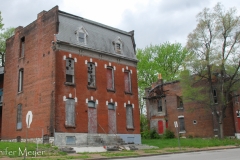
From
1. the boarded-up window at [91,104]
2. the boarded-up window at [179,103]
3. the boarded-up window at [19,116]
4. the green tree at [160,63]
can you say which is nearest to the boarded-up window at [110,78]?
the boarded-up window at [91,104]

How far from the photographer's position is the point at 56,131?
79.6 feet

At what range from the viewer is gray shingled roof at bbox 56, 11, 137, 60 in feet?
89.6

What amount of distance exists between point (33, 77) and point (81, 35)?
6.07m

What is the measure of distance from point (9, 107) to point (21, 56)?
17.7ft

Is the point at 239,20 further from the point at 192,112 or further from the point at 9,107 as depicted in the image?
the point at 9,107

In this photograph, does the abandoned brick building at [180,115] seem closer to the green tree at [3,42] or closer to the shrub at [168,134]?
the shrub at [168,134]

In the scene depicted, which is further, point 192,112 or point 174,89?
point 174,89

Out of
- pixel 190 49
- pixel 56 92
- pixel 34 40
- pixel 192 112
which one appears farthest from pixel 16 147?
pixel 192 112

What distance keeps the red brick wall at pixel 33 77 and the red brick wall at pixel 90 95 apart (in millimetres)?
783

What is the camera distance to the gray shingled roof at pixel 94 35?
27312 millimetres

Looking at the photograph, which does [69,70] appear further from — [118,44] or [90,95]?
[118,44]

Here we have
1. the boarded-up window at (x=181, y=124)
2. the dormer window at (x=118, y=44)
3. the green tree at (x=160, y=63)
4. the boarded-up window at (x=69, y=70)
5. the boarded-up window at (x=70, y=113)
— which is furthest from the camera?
the green tree at (x=160, y=63)

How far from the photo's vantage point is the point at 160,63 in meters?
58.2

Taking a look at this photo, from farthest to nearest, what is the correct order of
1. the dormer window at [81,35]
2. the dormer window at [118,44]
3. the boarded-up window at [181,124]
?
1. the boarded-up window at [181,124]
2. the dormer window at [118,44]
3. the dormer window at [81,35]
